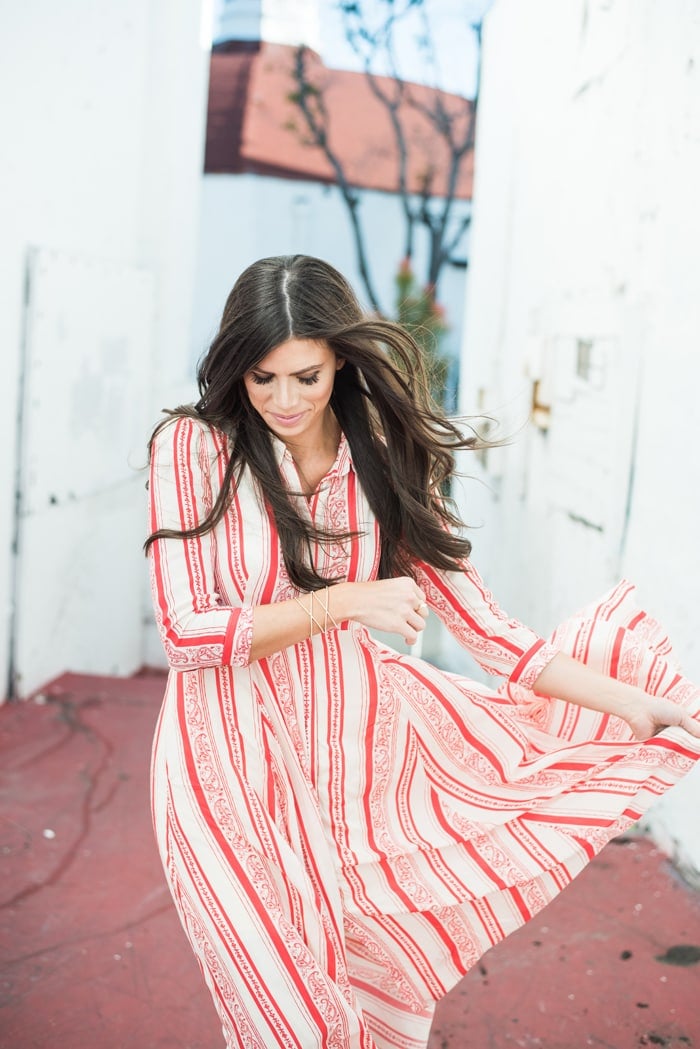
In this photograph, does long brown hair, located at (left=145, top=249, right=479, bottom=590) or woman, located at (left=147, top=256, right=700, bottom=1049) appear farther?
long brown hair, located at (left=145, top=249, right=479, bottom=590)

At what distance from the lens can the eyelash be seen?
1.93 m

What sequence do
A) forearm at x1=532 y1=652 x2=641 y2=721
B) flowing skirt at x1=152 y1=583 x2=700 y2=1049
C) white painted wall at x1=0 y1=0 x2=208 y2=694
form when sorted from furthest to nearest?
white painted wall at x1=0 y1=0 x2=208 y2=694 → forearm at x1=532 y1=652 x2=641 y2=721 → flowing skirt at x1=152 y1=583 x2=700 y2=1049

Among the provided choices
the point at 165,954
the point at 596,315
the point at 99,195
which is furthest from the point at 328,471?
the point at 99,195

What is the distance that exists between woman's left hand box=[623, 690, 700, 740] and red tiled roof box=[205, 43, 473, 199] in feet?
50.4

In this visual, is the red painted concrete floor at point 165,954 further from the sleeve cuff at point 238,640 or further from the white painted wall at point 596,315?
the sleeve cuff at point 238,640

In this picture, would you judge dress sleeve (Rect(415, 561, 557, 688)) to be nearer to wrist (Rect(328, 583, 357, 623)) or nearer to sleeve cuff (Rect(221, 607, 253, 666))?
wrist (Rect(328, 583, 357, 623))

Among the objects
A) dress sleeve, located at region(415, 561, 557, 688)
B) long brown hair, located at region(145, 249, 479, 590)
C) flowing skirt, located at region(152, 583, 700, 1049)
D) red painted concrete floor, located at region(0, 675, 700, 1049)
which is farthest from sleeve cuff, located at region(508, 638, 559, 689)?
red painted concrete floor, located at region(0, 675, 700, 1049)

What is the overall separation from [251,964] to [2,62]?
149 inches

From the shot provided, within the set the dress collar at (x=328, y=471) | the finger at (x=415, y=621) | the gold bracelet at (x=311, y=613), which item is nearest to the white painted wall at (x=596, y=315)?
the dress collar at (x=328, y=471)

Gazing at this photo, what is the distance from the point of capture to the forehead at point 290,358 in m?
1.90

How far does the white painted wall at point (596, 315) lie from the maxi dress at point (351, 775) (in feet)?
3.83

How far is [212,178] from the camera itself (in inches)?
635

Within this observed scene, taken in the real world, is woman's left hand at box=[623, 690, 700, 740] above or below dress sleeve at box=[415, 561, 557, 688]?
below

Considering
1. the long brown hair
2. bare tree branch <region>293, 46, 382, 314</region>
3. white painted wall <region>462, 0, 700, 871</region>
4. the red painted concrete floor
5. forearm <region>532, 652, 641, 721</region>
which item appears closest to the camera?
the long brown hair
